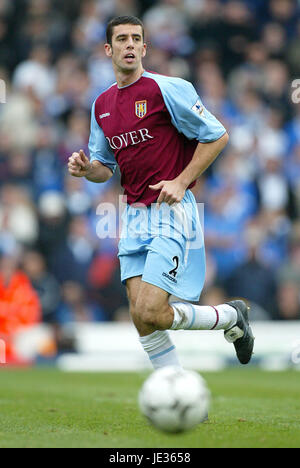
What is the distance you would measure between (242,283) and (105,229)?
2.37 metres

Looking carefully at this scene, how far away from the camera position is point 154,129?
6.70 m

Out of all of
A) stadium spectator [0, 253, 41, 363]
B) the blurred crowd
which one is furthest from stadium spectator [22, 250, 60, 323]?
stadium spectator [0, 253, 41, 363]

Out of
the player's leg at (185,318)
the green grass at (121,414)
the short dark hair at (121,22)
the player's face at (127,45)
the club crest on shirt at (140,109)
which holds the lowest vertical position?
the green grass at (121,414)

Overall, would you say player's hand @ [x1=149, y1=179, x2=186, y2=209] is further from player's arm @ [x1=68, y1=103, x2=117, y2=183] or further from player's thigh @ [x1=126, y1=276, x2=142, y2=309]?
player's arm @ [x1=68, y1=103, x2=117, y2=183]

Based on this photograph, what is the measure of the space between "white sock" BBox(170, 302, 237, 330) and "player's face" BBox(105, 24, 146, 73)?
1868 mm

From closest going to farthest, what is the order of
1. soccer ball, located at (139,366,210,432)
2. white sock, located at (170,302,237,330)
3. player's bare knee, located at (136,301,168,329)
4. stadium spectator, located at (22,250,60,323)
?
soccer ball, located at (139,366,210,432)
player's bare knee, located at (136,301,168,329)
white sock, located at (170,302,237,330)
stadium spectator, located at (22,250,60,323)

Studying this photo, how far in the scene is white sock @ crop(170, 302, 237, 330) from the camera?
21.0 ft

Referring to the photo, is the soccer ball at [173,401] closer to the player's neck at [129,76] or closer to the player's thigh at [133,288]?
the player's thigh at [133,288]

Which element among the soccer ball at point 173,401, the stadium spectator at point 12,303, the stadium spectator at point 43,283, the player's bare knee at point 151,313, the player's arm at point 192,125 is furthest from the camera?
the stadium spectator at point 43,283

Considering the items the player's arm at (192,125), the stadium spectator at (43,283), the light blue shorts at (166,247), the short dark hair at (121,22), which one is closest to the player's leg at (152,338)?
the light blue shorts at (166,247)

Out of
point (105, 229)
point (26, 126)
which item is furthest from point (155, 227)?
point (26, 126)

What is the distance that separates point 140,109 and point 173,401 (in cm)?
244

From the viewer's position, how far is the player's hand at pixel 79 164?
22.2 feet

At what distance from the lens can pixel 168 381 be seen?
5469 mm
